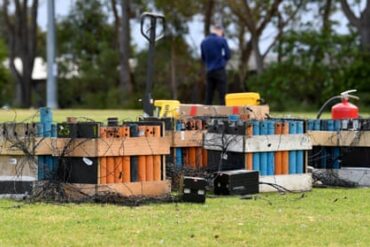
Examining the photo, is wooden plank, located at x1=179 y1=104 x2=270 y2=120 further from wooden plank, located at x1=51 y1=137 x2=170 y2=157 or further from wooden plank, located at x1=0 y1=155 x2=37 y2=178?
wooden plank, located at x1=0 y1=155 x2=37 y2=178

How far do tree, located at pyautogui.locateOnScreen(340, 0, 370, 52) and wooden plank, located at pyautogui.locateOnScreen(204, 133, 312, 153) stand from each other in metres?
25.9

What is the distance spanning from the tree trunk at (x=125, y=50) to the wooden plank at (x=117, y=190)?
37.8 metres

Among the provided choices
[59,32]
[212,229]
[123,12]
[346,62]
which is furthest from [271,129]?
[59,32]

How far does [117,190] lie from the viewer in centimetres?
953

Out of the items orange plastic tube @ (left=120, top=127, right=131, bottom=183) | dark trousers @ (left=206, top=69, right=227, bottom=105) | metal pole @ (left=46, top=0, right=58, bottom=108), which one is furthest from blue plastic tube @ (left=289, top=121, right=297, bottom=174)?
metal pole @ (left=46, top=0, right=58, bottom=108)

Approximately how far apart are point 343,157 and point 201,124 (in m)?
2.11

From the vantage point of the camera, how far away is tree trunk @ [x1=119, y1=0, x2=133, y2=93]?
1870 inches

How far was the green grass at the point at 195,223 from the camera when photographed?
7051 mm

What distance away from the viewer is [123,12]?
4784 centimetres

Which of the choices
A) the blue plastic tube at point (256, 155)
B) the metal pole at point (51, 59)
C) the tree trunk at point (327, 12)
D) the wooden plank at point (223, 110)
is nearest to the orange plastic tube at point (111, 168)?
the blue plastic tube at point (256, 155)

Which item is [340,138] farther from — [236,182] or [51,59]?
[51,59]

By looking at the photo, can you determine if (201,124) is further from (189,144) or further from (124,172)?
(124,172)

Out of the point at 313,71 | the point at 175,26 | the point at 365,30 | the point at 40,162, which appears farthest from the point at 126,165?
the point at 175,26

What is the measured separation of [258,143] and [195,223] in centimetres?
297
